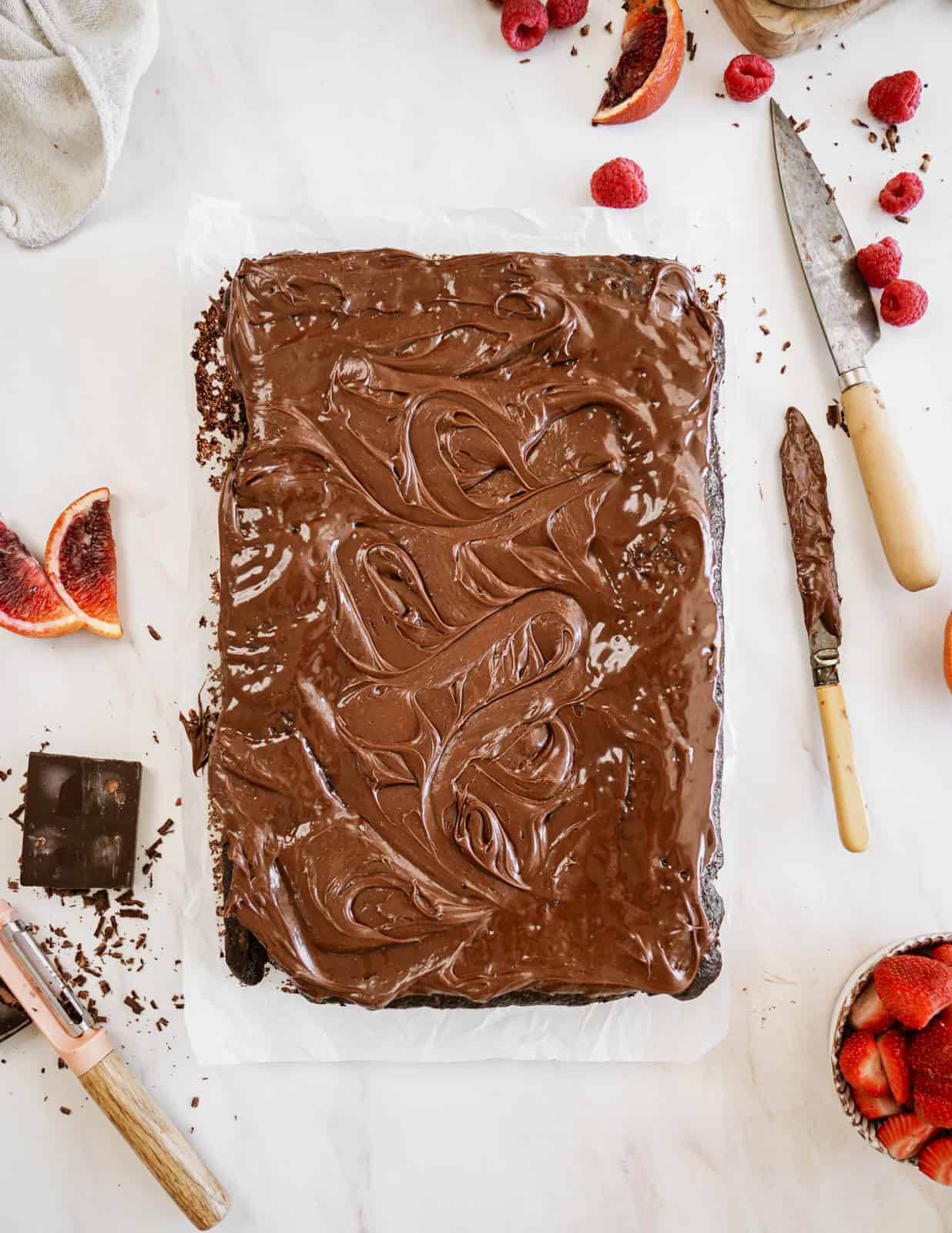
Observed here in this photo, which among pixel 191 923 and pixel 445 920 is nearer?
pixel 445 920

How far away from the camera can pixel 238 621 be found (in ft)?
7.59

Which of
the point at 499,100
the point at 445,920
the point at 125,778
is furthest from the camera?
the point at 499,100

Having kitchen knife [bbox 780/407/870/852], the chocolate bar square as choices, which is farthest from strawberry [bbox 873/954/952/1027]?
the chocolate bar square

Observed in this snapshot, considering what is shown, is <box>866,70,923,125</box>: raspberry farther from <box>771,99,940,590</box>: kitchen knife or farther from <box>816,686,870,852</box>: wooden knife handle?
<box>816,686,870,852</box>: wooden knife handle

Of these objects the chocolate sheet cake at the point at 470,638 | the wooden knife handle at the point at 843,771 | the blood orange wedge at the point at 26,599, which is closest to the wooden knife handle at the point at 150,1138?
the chocolate sheet cake at the point at 470,638

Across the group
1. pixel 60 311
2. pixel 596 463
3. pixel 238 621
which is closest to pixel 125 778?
pixel 238 621

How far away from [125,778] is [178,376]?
4.12 ft

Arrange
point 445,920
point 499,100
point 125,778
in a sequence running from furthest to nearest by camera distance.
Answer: point 499,100 → point 125,778 → point 445,920

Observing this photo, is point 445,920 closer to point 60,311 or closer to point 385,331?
point 385,331

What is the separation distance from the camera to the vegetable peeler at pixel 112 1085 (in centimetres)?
248

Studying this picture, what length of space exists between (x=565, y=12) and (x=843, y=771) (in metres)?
2.49

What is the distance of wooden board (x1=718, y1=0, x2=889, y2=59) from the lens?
2680 millimetres

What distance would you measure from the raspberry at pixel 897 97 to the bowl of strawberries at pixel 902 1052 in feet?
8.18

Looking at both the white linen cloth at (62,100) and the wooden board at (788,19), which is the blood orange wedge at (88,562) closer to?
the white linen cloth at (62,100)
